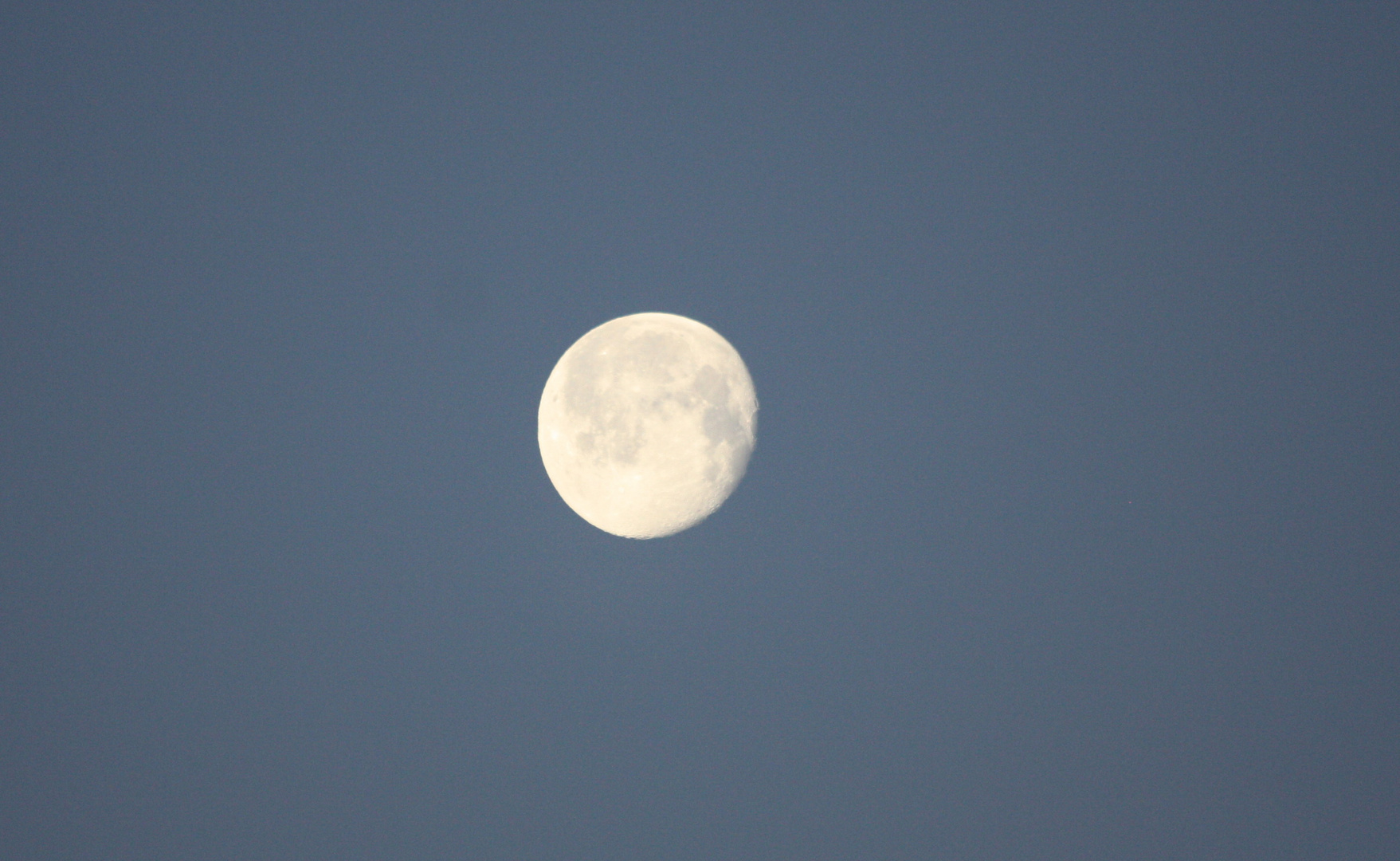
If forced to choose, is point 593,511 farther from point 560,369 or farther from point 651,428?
point 560,369

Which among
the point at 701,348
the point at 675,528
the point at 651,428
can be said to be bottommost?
the point at 675,528

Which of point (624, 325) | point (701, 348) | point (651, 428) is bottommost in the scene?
point (651, 428)

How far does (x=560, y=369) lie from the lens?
6992mm

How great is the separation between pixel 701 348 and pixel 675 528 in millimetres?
1996

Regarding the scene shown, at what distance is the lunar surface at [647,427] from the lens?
6238 mm

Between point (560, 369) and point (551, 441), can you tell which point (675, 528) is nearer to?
point (551, 441)

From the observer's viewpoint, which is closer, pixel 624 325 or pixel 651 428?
pixel 651 428

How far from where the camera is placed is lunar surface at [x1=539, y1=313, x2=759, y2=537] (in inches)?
246

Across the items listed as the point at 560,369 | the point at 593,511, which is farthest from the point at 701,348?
the point at 593,511

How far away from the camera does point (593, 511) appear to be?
21.9ft

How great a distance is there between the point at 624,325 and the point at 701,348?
3.05 ft

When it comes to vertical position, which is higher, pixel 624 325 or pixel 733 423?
pixel 624 325

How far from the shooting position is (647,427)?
6176mm

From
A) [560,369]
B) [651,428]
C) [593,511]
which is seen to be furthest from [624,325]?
[593,511]
